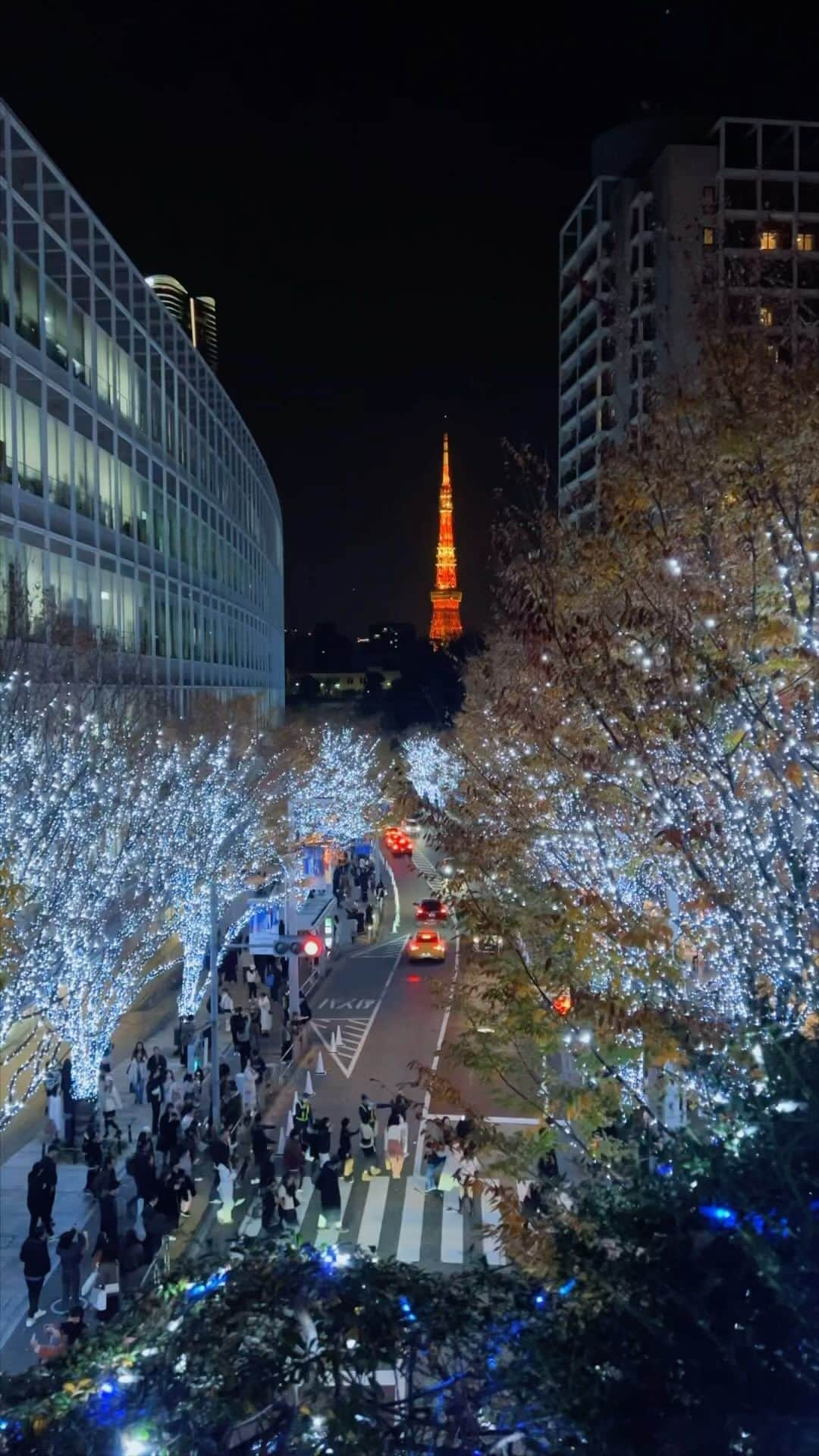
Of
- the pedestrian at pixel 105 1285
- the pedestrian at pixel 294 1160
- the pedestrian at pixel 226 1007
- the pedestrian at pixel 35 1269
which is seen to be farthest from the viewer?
the pedestrian at pixel 226 1007

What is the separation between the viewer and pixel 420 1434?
11.4ft

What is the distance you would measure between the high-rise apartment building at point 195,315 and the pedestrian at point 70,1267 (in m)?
54.0

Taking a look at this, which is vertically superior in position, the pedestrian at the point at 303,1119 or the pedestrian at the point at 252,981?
the pedestrian at the point at 303,1119

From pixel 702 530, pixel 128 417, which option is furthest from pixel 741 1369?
pixel 128 417

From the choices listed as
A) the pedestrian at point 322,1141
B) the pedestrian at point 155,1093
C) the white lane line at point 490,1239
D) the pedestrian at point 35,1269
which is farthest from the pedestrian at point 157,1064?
the pedestrian at point 35,1269

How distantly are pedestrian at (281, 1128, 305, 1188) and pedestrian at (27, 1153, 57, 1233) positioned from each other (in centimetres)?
270

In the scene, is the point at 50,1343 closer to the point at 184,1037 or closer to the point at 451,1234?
the point at 451,1234

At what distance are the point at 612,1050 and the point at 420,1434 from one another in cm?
326

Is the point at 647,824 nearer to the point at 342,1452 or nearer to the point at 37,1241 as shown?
the point at 342,1452

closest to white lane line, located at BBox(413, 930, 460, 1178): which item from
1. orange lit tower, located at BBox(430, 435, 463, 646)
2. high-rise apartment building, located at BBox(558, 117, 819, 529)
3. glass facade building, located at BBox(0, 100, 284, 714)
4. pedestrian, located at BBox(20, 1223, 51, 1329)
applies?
pedestrian, located at BBox(20, 1223, 51, 1329)

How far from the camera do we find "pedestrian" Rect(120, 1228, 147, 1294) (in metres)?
10.3

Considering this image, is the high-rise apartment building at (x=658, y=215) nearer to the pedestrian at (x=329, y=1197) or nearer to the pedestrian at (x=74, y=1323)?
the pedestrian at (x=329, y=1197)

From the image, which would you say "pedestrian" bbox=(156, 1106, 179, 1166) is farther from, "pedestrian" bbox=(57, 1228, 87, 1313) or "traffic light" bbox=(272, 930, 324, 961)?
"traffic light" bbox=(272, 930, 324, 961)

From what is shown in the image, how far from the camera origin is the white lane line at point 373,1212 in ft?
39.3
